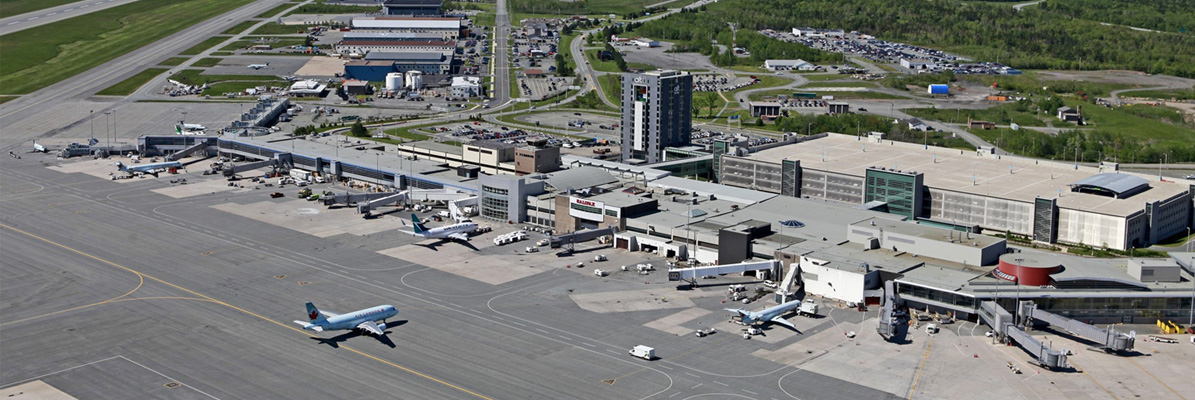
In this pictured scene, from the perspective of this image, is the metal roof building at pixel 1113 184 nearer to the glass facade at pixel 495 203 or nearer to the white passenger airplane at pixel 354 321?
the glass facade at pixel 495 203

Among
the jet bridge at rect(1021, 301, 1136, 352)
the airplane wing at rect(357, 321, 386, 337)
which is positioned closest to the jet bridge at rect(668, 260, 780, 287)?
the jet bridge at rect(1021, 301, 1136, 352)

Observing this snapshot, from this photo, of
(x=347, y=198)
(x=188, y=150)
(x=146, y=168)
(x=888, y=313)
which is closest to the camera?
(x=888, y=313)

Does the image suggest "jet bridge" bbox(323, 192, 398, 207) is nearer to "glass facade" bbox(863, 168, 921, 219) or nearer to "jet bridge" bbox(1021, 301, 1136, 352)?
"glass facade" bbox(863, 168, 921, 219)

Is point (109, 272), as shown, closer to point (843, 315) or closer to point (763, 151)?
point (843, 315)

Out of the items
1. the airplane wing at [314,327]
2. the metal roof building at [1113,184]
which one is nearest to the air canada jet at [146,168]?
the airplane wing at [314,327]

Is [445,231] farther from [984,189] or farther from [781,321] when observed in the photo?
[984,189]

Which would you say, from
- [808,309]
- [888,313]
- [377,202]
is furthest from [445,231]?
[888,313]

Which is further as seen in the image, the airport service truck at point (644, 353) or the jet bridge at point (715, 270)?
the jet bridge at point (715, 270)
